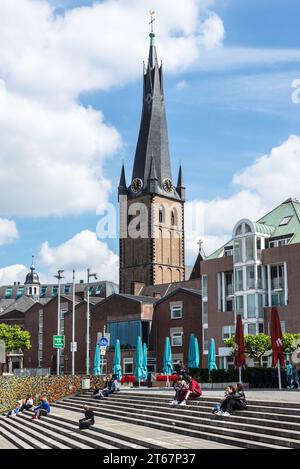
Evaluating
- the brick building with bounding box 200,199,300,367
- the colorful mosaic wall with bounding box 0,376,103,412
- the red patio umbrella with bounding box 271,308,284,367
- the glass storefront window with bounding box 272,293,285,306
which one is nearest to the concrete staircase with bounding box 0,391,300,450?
the red patio umbrella with bounding box 271,308,284,367

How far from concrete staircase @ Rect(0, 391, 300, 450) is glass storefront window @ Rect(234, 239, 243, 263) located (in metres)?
27.8

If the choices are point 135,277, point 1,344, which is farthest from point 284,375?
point 135,277

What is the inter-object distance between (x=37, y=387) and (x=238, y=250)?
71.3 ft

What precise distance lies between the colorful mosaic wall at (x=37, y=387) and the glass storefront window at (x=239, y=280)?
65.0 ft

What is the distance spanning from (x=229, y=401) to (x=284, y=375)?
13.8 m

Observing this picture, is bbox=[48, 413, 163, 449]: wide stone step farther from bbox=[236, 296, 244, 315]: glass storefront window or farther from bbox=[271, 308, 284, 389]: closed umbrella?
bbox=[236, 296, 244, 315]: glass storefront window

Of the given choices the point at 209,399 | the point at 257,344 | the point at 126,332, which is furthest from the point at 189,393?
the point at 126,332

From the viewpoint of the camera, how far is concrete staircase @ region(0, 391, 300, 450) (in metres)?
17.3

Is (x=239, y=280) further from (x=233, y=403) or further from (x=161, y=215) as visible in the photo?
(x=161, y=215)

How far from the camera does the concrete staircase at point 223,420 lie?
1675 centimetres

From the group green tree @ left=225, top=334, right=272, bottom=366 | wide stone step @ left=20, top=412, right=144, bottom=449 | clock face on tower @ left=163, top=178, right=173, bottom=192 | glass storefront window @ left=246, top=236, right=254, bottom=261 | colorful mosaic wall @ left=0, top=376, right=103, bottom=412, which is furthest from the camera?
clock face on tower @ left=163, top=178, right=173, bottom=192

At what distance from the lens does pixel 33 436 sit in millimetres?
25141

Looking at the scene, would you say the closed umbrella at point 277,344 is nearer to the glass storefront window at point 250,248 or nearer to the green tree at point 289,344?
the green tree at point 289,344
